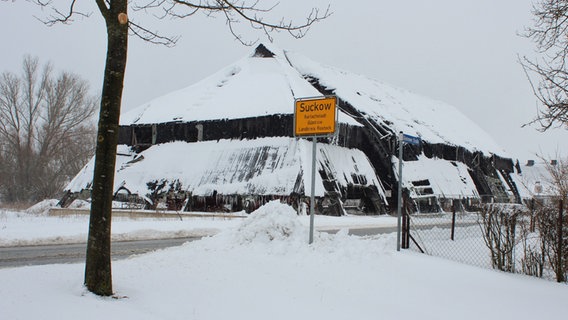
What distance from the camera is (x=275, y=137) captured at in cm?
3191

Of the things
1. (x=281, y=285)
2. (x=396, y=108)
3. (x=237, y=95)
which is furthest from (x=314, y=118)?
(x=396, y=108)

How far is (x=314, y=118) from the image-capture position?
9.36 m

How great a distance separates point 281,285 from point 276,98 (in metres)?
28.0

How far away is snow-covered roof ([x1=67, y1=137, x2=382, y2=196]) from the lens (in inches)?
1129

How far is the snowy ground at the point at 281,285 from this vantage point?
17.4 feet

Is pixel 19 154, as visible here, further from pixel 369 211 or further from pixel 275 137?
pixel 369 211

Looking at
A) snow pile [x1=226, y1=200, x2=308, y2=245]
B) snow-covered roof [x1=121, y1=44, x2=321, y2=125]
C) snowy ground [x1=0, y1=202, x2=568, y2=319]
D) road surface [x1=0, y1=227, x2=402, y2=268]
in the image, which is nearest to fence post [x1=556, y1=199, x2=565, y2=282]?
snowy ground [x1=0, y1=202, x2=568, y2=319]

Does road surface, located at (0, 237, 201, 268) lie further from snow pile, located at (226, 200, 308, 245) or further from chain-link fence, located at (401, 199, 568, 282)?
chain-link fence, located at (401, 199, 568, 282)

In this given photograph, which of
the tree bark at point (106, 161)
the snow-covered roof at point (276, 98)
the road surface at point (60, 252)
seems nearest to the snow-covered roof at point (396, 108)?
the snow-covered roof at point (276, 98)

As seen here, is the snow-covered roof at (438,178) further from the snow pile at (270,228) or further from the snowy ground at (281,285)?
the snowy ground at (281,285)

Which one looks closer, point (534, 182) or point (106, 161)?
point (106, 161)

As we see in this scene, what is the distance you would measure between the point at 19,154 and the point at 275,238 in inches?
1968

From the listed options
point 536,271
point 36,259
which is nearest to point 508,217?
point 536,271

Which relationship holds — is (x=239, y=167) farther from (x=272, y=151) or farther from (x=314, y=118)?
(x=314, y=118)
